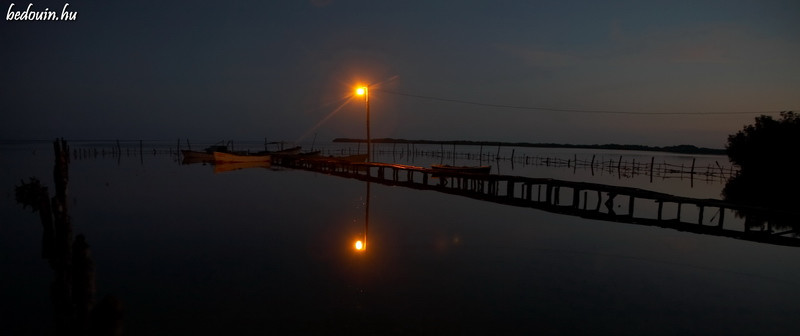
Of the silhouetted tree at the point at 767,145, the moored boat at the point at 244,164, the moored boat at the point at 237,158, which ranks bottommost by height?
the moored boat at the point at 244,164

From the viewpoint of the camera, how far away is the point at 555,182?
802 inches

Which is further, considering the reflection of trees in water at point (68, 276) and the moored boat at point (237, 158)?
the moored boat at point (237, 158)

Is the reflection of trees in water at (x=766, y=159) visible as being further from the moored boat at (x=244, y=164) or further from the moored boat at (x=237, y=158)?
the moored boat at (x=237, y=158)

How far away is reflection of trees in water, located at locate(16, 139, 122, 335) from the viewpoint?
4266 mm

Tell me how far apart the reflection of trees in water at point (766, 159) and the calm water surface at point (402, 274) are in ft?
56.3

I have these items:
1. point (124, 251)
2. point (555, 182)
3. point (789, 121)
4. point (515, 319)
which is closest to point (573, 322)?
point (515, 319)

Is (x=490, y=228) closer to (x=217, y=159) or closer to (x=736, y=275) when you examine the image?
(x=736, y=275)

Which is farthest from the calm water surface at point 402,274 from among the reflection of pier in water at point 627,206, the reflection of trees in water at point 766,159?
the reflection of trees in water at point 766,159

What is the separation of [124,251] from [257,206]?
313 inches

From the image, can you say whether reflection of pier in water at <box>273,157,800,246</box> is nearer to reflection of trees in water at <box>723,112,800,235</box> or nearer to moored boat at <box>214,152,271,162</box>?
reflection of trees in water at <box>723,112,800,235</box>

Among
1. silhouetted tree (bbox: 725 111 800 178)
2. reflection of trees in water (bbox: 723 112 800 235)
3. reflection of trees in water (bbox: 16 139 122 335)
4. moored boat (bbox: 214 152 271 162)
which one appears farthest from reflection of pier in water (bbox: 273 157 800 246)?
moored boat (bbox: 214 152 271 162)

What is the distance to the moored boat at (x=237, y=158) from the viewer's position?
43656mm

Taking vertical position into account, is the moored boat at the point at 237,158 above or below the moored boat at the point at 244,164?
above

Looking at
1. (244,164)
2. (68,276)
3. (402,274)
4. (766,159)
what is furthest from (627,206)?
(244,164)
